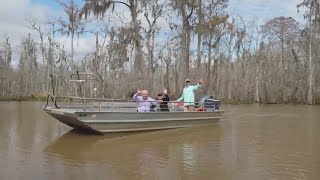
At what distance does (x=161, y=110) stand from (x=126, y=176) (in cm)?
842

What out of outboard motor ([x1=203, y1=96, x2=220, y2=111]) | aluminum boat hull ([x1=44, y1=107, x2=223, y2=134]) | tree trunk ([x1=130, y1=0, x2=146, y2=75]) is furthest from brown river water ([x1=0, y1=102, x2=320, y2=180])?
tree trunk ([x1=130, y1=0, x2=146, y2=75])

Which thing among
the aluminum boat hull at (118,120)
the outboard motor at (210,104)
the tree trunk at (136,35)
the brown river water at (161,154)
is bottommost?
the brown river water at (161,154)

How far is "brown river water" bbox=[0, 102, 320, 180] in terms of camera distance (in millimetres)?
8633

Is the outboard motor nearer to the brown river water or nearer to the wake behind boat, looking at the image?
the wake behind boat

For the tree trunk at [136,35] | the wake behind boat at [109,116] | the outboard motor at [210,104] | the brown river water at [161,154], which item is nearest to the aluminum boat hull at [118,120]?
the wake behind boat at [109,116]

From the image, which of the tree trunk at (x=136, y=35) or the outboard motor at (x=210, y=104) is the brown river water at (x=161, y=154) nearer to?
the outboard motor at (x=210, y=104)

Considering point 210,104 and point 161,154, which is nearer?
point 161,154

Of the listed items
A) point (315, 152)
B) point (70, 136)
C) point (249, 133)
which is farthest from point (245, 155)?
point (70, 136)

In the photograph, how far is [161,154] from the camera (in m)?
11.1

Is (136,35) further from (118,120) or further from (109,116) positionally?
(109,116)

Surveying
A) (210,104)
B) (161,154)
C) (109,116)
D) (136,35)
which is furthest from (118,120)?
(136,35)

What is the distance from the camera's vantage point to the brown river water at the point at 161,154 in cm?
863

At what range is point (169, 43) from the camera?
46.6 metres

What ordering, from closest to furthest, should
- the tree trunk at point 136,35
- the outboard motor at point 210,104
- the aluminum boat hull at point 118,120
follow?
the aluminum boat hull at point 118,120 < the outboard motor at point 210,104 < the tree trunk at point 136,35
